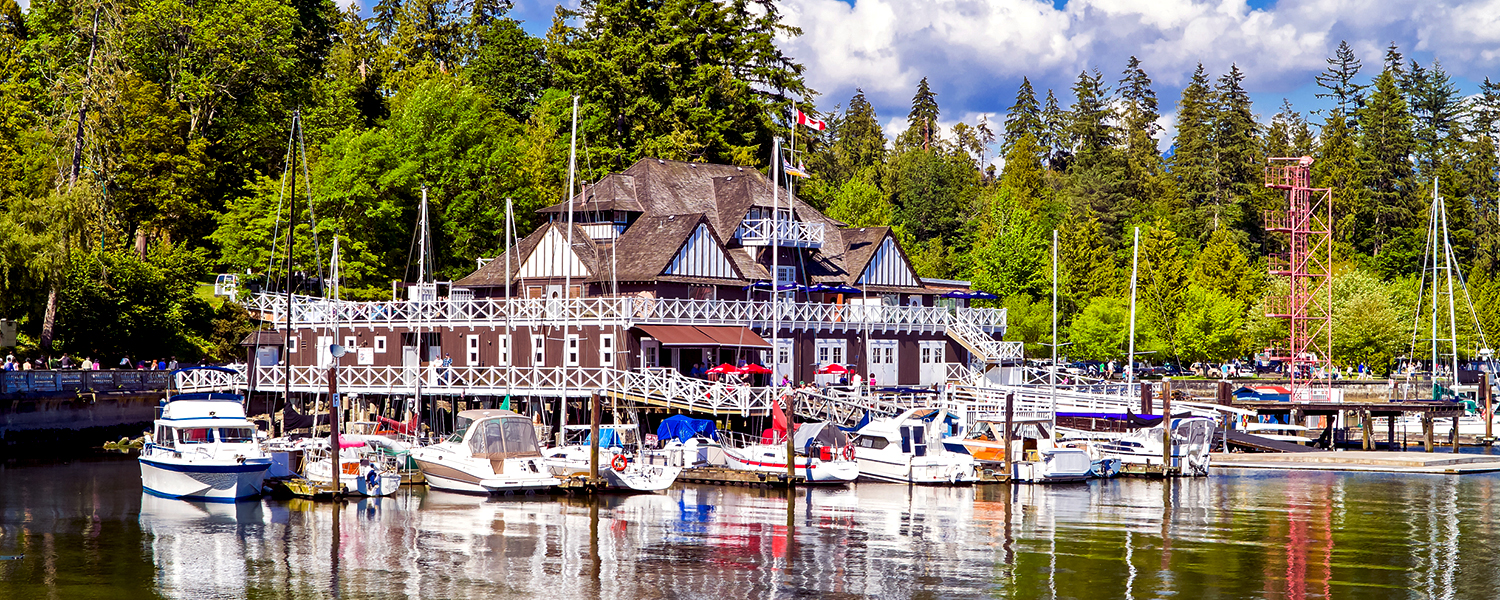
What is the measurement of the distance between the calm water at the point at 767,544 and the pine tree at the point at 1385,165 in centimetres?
6746

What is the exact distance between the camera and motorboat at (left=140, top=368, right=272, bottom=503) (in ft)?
137

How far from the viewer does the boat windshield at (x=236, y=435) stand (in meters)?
43.3

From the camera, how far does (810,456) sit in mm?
47688

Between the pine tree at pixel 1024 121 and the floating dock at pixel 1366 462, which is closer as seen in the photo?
the floating dock at pixel 1366 462

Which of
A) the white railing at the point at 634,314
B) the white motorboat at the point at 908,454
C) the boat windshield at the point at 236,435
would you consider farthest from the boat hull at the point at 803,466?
the boat windshield at the point at 236,435

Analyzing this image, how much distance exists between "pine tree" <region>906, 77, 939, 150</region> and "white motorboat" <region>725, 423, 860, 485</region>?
115m

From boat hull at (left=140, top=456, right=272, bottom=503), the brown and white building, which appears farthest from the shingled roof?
boat hull at (left=140, top=456, right=272, bottom=503)

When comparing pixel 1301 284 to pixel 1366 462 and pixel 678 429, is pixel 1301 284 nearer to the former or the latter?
pixel 1366 462

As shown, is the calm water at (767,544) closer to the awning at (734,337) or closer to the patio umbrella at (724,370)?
the patio umbrella at (724,370)

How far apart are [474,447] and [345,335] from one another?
19745 millimetres

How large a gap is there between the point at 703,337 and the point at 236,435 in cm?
1785

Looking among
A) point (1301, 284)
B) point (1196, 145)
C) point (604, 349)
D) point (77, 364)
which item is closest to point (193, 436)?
point (604, 349)

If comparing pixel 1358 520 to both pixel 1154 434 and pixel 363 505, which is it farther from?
pixel 363 505

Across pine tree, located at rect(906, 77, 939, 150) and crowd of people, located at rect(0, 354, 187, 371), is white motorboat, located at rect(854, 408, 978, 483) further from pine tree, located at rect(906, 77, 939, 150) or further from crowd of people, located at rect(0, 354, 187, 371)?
pine tree, located at rect(906, 77, 939, 150)
